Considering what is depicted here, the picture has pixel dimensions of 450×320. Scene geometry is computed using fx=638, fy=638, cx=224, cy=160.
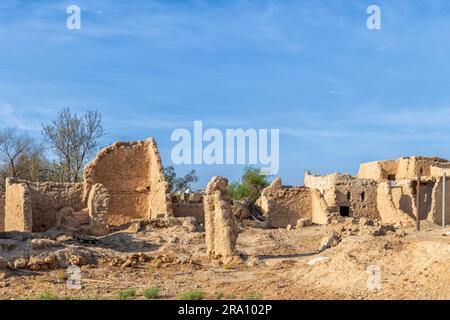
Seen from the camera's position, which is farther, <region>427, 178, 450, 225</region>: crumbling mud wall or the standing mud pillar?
<region>427, 178, 450, 225</region>: crumbling mud wall

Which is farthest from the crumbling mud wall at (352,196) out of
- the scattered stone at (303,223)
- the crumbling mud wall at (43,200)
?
the crumbling mud wall at (43,200)

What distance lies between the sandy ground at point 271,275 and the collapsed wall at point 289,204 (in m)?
10.2

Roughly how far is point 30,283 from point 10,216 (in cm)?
987

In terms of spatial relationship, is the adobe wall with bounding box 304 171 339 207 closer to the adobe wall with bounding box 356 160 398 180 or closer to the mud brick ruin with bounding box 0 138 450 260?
the mud brick ruin with bounding box 0 138 450 260

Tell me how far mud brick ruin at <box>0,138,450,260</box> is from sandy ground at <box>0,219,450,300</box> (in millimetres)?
1605

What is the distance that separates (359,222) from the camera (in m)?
26.0

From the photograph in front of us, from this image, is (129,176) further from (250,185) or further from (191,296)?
(250,185)

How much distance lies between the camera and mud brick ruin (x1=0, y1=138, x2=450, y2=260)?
17630 mm

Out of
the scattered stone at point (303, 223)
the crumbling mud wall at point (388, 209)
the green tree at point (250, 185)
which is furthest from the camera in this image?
the green tree at point (250, 185)

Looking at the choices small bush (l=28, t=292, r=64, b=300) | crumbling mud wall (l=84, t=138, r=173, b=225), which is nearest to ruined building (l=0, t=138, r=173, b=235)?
crumbling mud wall (l=84, t=138, r=173, b=225)

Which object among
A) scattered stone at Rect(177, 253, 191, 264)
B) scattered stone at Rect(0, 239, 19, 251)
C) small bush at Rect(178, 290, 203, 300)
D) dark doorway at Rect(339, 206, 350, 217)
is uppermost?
dark doorway at Rect(339, 206, 350, 217)

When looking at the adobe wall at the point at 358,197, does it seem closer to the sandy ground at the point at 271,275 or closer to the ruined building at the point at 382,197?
the ruined building at the point at 382,197

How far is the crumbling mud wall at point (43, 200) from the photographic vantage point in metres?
22.1

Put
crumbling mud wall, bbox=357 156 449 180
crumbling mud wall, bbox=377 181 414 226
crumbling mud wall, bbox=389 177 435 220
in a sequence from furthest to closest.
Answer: crumbling mud wall, bbox=357 156 449 180
crumbling mud wall, bbox=389 177 435 220
crumbling mud wall, bbox=377 181 414 226
